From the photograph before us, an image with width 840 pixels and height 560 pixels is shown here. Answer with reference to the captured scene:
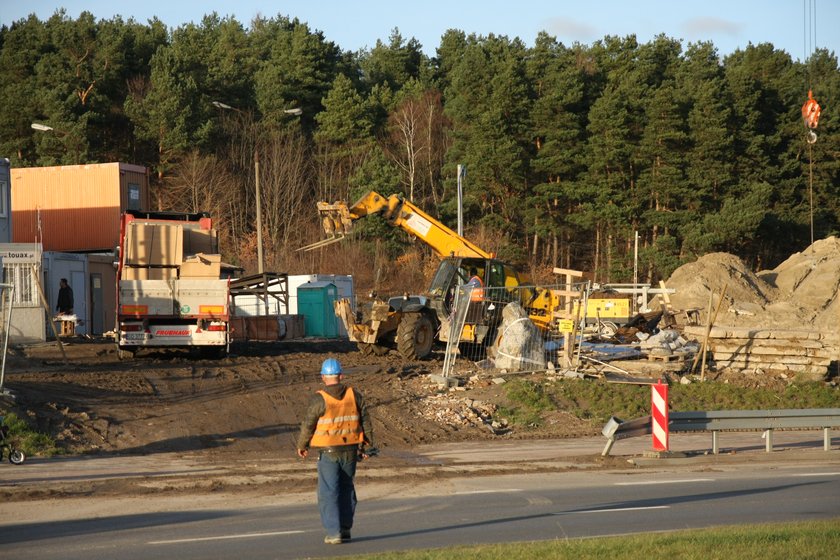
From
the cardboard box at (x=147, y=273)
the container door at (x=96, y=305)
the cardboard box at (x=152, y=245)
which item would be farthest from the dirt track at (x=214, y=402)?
the container door at (x=96, y=305)

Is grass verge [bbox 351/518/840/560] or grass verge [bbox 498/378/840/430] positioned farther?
grass verge [bbox 498/378/840/430]

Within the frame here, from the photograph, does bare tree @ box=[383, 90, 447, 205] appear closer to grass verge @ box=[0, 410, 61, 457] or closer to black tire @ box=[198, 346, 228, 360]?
black tire @ box=[198, 346, 228, 360]

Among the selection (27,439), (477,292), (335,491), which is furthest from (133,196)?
(335,491)

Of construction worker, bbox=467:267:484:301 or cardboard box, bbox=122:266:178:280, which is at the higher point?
cardboard box, bbox=122:266:178:280

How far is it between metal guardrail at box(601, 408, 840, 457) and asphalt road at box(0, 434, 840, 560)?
547 millimetres

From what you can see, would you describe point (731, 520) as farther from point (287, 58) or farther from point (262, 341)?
point (287, 58)

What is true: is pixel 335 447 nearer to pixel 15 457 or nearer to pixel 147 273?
pixel 15 457

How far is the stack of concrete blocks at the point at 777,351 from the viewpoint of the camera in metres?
24.3

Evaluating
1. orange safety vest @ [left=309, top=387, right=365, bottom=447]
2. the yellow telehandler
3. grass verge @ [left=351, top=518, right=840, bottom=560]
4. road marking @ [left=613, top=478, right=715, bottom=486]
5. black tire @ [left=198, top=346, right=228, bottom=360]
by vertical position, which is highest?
the yellow telehandler

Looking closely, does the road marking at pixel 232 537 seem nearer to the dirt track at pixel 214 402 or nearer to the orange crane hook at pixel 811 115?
the dirt track at pixel 214 402

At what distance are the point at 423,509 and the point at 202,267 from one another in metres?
14.9

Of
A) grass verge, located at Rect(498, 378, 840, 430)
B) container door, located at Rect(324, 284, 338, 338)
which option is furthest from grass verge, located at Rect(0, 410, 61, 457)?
container door, located at Rect(324, 284, 338, 338)

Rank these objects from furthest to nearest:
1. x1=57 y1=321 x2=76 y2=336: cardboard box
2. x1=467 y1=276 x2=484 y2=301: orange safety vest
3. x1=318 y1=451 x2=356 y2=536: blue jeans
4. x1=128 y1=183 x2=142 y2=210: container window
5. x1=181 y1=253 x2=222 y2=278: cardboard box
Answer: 1. x1=128 y1=183 x2=142 y2=210: container window
2. x1=57 y1=321 x2=76 y2=336: cardboard box
3. x1=181 y1=253 x2=222 y2=278: cardboard box
4. x1=467 y1=276 x2=484 y2=301: orange safety vest
5. x1=318 y1=451 x2=356 y2=536: blue jeans

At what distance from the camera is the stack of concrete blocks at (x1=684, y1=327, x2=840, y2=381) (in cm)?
2431
